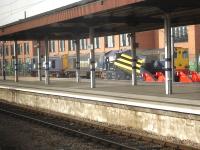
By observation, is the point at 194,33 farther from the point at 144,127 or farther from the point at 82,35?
the point at 144,127

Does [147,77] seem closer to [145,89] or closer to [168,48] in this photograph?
[145,89]

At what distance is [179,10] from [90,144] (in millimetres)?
→ 6724

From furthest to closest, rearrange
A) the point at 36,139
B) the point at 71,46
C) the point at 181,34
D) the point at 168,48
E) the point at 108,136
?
the point at 71,46, the point at 181,34, the point at 168,48, the point at 108,136, the point at 36,139

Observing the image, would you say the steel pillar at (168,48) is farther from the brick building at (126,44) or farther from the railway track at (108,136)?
the brick building at (126,44)

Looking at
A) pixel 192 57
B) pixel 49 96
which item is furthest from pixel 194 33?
pixel 49 96

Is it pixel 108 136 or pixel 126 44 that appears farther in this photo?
pixel 126 44

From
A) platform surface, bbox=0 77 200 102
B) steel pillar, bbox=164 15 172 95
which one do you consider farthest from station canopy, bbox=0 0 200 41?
platform surface, bbox=0 77 200 102

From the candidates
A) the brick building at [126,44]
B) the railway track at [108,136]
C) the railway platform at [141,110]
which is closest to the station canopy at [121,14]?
the railway platform at [141,110]

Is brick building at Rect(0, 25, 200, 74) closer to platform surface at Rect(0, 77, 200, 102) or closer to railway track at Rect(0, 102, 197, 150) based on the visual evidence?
platform surface at Rect(0, 77, 200, 102)

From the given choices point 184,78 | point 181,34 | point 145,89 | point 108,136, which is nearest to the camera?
point 108,136

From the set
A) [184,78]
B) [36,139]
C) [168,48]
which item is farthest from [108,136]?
[184,78]

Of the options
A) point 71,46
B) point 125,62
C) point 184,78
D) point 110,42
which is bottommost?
point 184,78

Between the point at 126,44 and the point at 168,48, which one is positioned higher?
the point at 126,44

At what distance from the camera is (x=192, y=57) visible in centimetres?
5294
